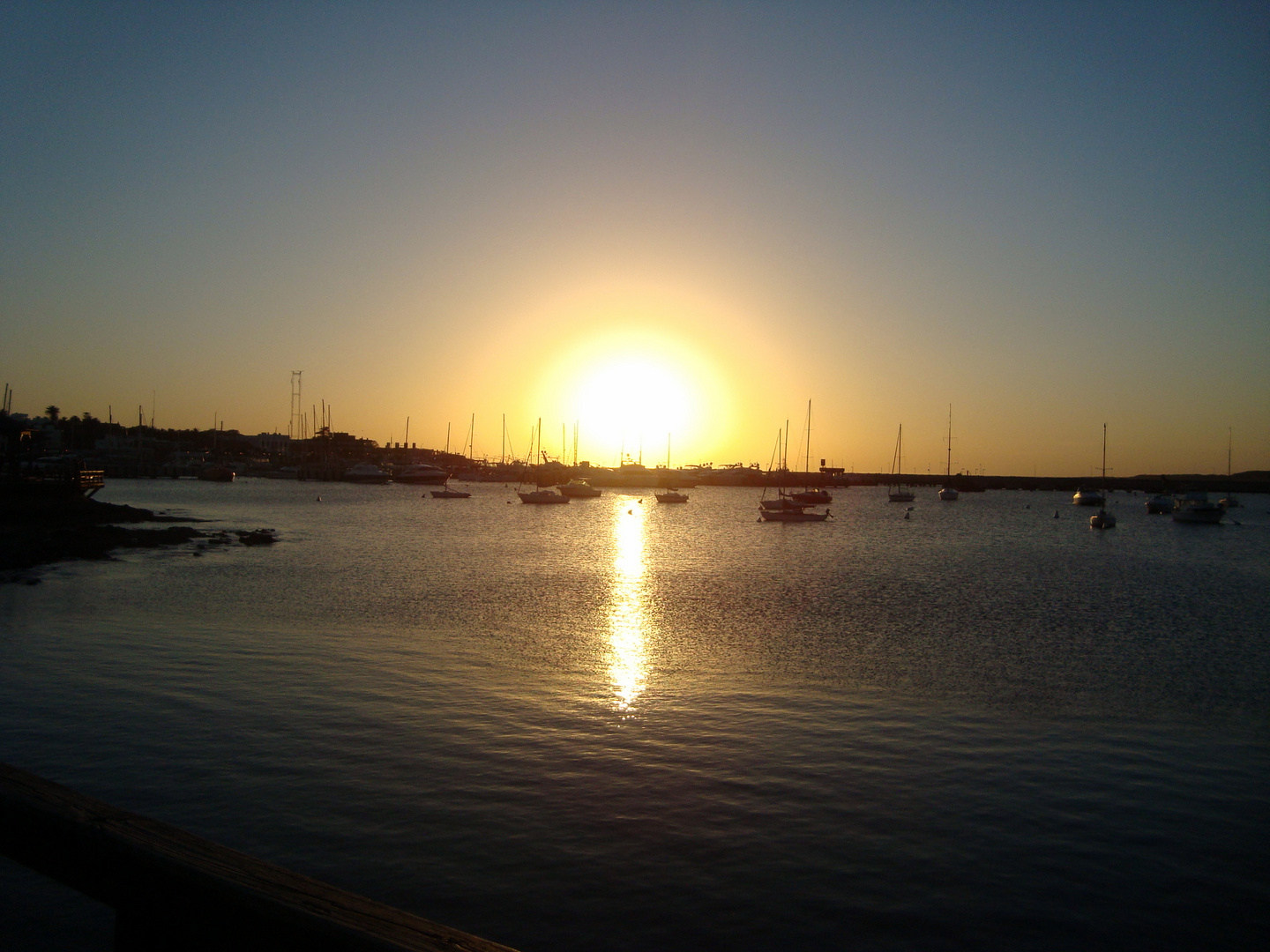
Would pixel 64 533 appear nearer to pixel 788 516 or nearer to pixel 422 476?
pixel 788 516

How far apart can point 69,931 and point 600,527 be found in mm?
70418

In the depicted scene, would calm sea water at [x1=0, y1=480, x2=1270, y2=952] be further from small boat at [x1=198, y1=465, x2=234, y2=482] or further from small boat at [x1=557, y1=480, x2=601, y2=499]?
Result: small boat at [x1=198, y1=465, x2=234, y2=482]

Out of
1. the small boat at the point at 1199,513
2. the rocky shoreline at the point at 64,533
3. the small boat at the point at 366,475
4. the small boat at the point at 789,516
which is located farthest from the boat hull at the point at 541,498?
the small boat at the point at 366,475

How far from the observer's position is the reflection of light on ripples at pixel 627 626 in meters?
17.5

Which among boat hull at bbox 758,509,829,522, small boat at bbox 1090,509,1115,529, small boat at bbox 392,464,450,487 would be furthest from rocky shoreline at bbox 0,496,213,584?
small boat at bbox 392,464,450,487

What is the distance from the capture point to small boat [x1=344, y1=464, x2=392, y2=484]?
187 m

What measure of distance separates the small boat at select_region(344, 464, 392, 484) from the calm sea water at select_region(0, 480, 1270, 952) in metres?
160

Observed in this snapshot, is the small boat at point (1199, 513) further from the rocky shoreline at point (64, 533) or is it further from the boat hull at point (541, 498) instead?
the rocky shoreline at point (64, 533)

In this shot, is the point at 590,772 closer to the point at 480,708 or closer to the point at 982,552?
the point at 480,708

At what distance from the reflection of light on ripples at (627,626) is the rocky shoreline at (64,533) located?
69.7ft

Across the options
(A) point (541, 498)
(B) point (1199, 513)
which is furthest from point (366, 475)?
(B) point (1199, 513)

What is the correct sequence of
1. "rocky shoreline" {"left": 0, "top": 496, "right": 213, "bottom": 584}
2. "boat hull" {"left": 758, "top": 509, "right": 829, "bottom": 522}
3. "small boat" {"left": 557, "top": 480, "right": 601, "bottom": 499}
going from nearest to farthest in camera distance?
"rocky shoreline" {"left": 0, "top": 496, "right": 213, "bottom": 584}
"boat hull" {"left": 758, "top": 509, "right": 829, "bottom": 522}
"small boat" {"left": 557, "top": 480, "right": 601, "bottom": 499}

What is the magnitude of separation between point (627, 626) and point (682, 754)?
12.7 metres

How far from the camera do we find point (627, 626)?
25469mm
